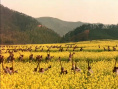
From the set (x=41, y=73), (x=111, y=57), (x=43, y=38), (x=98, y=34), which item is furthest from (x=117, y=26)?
(x=41, y=73)

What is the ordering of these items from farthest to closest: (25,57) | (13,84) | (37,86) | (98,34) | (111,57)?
(98,34) < (25,57) < (111,57) < (13,84) < (37,86)

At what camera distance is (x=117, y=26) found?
198 metres

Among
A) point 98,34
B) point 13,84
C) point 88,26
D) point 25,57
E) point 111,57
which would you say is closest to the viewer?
point 13,84

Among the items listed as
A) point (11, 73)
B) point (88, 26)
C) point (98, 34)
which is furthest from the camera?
point (88, 26)

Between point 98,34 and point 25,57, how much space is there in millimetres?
139011

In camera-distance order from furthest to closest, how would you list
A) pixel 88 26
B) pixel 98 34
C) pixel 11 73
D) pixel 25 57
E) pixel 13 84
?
pixel 88 26 < pixel 98 34 < pixel 25 57 < pixel 11 73 < pixel 13 84

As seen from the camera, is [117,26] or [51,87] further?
[117,26]

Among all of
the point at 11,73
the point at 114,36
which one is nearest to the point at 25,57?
the point at 11,73

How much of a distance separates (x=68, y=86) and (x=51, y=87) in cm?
105

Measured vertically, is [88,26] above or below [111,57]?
above

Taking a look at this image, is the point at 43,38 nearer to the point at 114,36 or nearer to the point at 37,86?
the point at 114,36

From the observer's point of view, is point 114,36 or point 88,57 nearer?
point 88,57

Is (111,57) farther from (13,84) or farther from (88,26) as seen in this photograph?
(88,26)

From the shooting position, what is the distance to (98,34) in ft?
541
